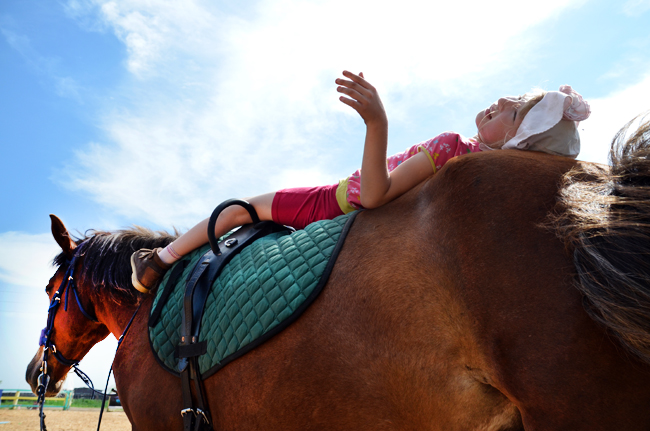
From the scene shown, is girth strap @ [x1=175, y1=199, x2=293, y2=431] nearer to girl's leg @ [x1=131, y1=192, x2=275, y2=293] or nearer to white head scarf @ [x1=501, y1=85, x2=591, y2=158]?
girl's leg @ [x1=131, y1=192, x2=275, y2=293]

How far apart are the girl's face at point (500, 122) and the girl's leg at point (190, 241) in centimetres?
132

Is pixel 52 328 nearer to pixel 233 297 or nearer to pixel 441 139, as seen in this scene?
pixel 233 297

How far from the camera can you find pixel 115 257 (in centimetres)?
318

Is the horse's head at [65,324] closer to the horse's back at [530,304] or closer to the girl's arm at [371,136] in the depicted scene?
the girl's arm at [371,136]

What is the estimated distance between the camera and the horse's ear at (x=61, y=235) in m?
3.48

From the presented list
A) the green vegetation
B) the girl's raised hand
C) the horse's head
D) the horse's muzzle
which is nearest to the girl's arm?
the girl's raised hand

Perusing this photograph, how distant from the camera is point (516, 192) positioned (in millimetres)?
1330

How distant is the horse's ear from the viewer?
348 cm

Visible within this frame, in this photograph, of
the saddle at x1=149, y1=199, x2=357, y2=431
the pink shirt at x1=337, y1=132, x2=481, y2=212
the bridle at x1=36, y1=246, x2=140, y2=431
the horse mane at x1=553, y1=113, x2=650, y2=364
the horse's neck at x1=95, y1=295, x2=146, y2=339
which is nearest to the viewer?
the horse mane at x1=553, y1=113, x2=650, y2=364

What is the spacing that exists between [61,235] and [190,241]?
1812 mm

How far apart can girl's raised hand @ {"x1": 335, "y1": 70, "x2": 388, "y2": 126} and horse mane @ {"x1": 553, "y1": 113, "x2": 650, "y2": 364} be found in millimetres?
787

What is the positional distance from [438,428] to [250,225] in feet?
5.31

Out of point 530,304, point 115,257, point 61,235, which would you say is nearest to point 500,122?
point 530,304

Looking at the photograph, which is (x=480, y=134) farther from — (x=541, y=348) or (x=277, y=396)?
(x=277, y=396)
